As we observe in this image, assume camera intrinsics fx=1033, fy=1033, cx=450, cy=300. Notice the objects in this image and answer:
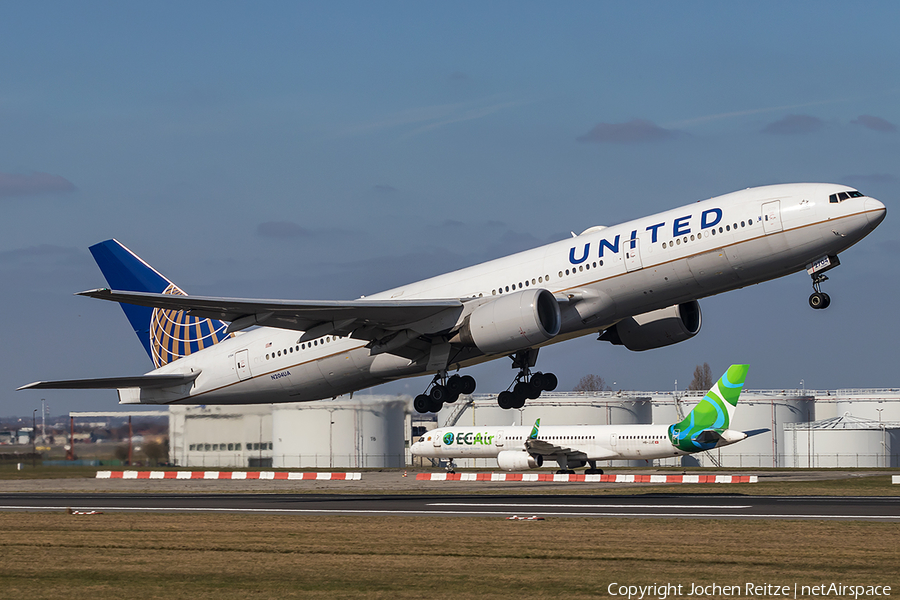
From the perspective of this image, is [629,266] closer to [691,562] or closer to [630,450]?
[691,562]

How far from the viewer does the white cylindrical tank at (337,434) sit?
7938 centimetres

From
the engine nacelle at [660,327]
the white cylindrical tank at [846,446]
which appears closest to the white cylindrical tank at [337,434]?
the white cylindrical tank at [846,446]

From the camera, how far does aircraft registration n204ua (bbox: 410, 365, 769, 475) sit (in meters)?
61.4

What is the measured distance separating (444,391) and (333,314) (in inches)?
206

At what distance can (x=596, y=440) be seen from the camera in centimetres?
6662

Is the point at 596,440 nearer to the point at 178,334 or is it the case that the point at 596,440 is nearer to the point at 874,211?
the point at 178,334

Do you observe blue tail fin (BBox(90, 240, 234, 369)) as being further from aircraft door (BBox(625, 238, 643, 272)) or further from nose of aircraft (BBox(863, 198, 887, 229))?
nose of aircraft (BBox(863, 198, 887, 229))

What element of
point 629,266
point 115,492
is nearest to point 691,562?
point 629,266

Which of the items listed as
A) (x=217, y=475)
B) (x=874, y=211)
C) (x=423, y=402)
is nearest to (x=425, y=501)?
(x=423, y=402)

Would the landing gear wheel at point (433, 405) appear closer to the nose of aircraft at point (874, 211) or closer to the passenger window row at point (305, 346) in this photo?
the passenger window row at point (305, 346)

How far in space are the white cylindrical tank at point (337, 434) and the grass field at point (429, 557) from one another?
49.8 meters

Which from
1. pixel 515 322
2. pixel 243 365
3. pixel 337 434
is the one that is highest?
pixel 515 322

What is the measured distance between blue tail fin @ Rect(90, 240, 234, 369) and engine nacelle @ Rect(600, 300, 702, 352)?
17.5 meters

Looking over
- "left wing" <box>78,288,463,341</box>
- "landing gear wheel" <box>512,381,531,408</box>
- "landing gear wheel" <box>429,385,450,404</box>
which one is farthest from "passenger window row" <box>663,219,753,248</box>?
"landing gear wheel" <box>429,385,450,404</box>
